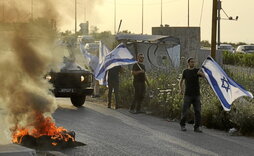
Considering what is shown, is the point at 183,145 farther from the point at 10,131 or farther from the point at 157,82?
the point at 157,82

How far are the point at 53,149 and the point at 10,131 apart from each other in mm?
897

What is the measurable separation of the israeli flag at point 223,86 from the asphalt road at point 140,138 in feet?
2.74

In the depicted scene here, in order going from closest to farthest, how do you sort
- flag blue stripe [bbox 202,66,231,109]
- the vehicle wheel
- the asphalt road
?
1. the asphalt road
2. flag blue stripe [bbox 202,66,231,109]
3. the vehicle wheel

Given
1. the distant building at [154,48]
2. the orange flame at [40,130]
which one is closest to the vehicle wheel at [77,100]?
the orange flame at [40,130]

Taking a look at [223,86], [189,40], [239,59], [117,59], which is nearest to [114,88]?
[117,59]

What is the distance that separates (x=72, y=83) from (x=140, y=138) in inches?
276

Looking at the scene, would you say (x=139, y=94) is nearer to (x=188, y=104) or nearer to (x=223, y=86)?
(x=188, y=104)

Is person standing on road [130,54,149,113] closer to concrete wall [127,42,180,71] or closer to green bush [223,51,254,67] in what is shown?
concrete wall [127,42,180,71]

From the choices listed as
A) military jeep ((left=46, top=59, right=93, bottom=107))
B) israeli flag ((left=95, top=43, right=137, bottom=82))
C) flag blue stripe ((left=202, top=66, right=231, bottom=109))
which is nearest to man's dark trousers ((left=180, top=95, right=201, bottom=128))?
flag blue stripe ((left=202, top=66, right=231, bottom=109))

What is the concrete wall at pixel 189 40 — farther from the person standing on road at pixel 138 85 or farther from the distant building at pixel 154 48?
the person standing on road at pixel 138 85

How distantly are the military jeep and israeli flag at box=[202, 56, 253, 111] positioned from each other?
5634 mm

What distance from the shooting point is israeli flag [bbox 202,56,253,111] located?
13.8m

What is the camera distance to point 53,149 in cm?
1032

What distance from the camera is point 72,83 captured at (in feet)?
61.8
